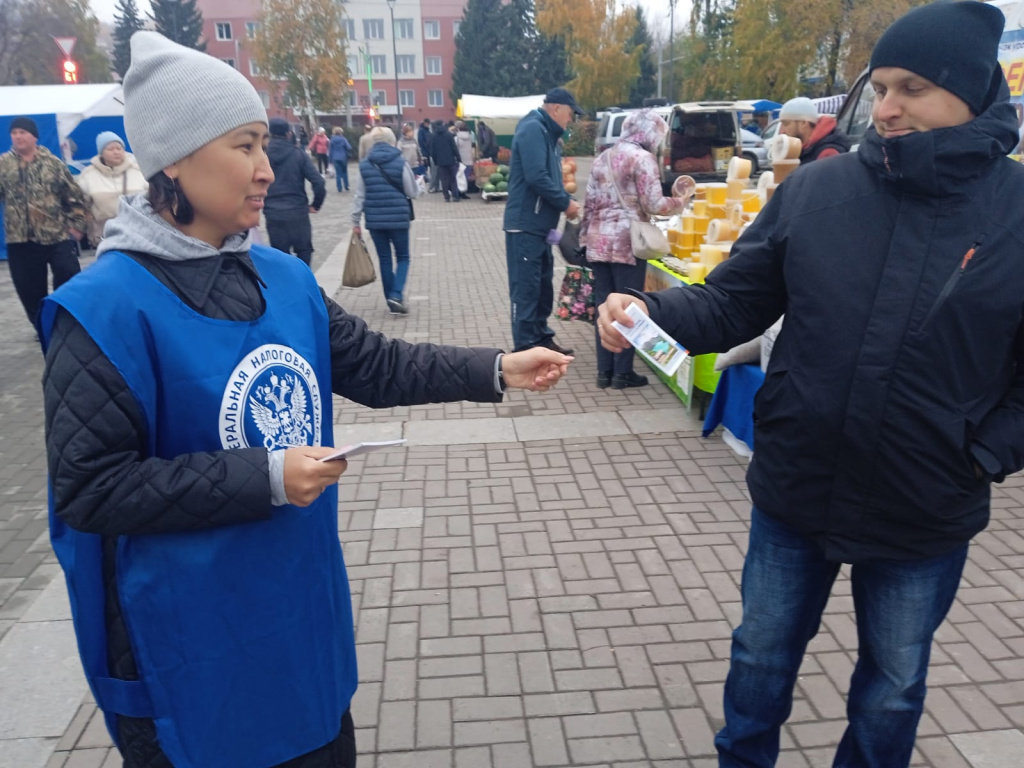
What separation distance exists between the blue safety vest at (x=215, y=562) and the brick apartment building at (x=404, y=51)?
225 ft

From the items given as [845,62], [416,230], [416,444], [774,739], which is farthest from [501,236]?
[845,62]

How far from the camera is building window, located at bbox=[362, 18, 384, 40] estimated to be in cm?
6781

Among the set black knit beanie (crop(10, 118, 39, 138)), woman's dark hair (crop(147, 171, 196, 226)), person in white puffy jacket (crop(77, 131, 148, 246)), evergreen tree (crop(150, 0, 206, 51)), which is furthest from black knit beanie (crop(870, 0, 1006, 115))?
evergreen tree (crop(150, 0, 206, 51))

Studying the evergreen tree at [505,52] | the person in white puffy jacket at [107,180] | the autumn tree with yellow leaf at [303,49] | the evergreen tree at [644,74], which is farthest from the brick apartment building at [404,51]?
the person in white puffy jacket at [107,180]

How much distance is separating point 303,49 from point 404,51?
106 ft

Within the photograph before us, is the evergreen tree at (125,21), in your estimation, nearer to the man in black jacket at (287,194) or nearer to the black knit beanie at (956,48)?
the man in black jacket at (287,194)

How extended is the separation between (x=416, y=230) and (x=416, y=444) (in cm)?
1086

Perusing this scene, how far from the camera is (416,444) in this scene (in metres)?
5.07

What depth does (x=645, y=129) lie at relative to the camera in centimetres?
542

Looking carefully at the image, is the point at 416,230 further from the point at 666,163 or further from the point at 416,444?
the point at 416,444

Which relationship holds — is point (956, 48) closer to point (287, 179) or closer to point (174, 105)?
point (174, 105)

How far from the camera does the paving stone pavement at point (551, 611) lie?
2.60m

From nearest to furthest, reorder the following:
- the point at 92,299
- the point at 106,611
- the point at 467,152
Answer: the point at 92,299
the point at 106,611
the point at 467,152

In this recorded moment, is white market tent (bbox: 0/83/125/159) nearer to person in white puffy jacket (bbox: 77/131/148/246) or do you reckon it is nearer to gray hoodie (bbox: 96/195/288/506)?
person in white puffy jacket (bbox: 77/131/148/246)
